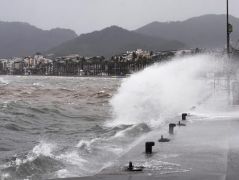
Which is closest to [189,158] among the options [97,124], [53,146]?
[53,146]

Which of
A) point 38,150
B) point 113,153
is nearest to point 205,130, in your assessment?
point 113,153

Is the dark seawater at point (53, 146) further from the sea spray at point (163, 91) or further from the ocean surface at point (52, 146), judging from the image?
the sea spray at point (163, 91)

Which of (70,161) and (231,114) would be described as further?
(231,114)

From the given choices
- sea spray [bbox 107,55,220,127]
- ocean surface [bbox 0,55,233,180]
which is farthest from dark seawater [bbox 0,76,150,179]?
sea spray [bbox 107,55,220,127]

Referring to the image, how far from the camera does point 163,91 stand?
32.6 m

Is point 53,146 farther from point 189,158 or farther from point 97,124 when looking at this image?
point 97,124

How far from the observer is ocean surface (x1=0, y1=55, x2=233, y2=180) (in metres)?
11.3

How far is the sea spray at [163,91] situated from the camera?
24688 mm

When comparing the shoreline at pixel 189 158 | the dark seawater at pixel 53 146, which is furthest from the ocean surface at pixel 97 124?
the shoreline at pixel 189 158

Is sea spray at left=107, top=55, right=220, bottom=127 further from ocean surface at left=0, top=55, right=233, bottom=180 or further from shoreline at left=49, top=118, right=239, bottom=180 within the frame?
shoreline at left=49, top=118, right=239, bottom=180

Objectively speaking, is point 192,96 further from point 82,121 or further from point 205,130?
point 205,130

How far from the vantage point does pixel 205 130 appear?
12.9 m

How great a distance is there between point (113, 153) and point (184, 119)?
3992 millimetres

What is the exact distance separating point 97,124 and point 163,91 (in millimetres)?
11764
